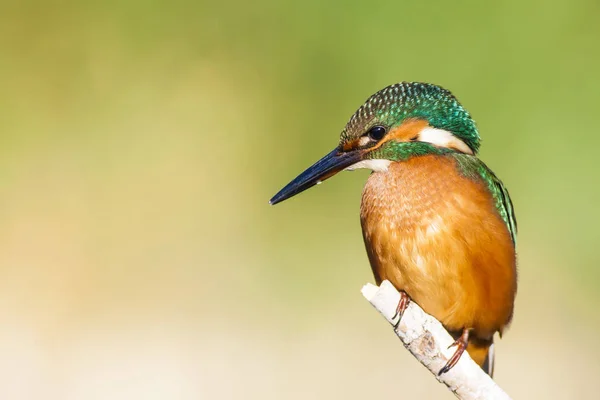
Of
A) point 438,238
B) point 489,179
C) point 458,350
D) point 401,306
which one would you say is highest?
point 489,179

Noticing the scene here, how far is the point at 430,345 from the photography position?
2.44 m

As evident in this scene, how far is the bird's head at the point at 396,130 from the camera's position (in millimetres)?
2826

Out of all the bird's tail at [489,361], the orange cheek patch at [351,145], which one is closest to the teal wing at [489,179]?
the orange cheek patch at [351,145]

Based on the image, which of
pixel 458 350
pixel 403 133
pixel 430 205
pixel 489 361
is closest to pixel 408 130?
pixel 403 133

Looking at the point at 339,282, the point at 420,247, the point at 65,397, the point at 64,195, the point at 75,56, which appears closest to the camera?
the point at 420,247

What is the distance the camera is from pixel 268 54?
17.6ft

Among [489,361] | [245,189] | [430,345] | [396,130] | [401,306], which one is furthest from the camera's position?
[245,189]

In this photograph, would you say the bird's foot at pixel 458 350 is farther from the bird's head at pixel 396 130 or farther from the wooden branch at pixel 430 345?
the bird's head at pixel 396 130

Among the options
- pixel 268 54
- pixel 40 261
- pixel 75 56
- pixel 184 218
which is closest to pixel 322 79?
pixel 268 54

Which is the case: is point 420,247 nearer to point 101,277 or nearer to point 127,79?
point 101,277

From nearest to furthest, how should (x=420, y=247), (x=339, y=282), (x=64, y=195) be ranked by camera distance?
(x=420, y=247) → (x=339, y=282) → (x=64, y=195)

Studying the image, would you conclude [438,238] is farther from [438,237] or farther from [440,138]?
[440,138]

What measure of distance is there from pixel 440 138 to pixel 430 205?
9.7 inches

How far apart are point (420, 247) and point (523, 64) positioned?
8.93 feet
